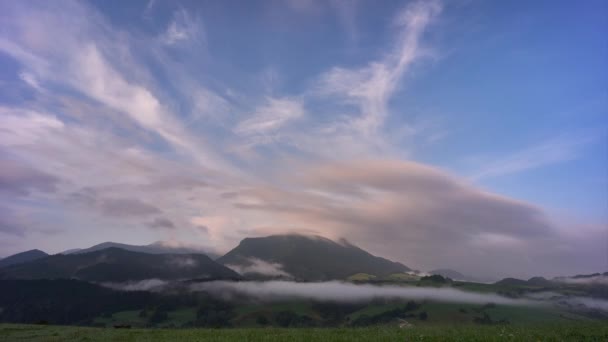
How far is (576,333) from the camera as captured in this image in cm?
2245

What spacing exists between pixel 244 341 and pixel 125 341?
40.8ft

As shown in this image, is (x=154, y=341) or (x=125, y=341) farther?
(x=125, y=341)

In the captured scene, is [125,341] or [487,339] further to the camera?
[125,341]

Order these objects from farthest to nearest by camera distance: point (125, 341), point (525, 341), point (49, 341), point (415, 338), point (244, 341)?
point (49, 341) < point (125, 341) < point (244, 341) < point (415, 338) < point (525, 341)

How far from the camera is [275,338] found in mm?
24469

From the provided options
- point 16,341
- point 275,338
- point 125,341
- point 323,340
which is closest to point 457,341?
point 323,340

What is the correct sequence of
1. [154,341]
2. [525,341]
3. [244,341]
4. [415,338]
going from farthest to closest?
1. [154,341]
2. [244,341]
3. [415,338]
4. [525,341]

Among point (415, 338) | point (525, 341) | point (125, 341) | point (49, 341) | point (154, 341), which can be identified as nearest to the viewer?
point (525, 341)

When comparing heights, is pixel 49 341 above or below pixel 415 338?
below

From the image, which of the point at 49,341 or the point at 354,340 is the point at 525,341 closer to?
the point at 354,340

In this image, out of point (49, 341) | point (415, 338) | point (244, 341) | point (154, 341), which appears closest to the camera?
point (415, 338)

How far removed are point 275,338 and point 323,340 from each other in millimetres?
3619

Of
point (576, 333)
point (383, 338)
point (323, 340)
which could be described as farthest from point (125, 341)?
point (576, 333)

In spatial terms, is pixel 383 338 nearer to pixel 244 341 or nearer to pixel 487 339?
pixel 487 339
